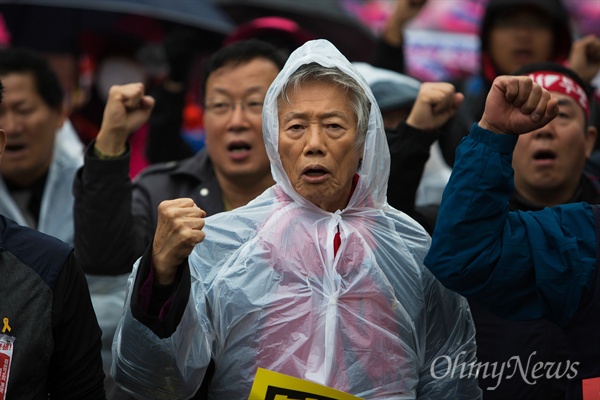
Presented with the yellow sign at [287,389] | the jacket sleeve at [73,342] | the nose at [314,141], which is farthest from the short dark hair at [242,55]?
the yellow sign at [287,389]

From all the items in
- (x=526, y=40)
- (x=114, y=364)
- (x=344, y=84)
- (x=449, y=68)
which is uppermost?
(x=449, y=68)

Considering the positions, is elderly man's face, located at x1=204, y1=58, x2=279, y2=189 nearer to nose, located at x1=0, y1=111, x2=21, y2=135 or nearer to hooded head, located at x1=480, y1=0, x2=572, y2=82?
nose, located at x1=0, y1=111, x2=21, y2=135

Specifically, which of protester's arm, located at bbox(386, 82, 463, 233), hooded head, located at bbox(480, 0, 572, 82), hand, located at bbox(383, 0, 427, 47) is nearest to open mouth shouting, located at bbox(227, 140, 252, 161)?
protester's arm, located at bbox(386, 82, 463, 233)

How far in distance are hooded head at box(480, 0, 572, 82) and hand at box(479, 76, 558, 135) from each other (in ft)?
8.57

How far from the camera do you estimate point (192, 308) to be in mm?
3117

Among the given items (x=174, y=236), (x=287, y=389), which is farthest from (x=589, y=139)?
(x=174, y=236)

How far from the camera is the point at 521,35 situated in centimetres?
581

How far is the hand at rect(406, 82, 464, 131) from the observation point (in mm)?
4145

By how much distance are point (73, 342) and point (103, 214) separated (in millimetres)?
1018

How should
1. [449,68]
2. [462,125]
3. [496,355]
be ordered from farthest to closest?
1. [449,68]
2. [462,125]
3. [496,355]

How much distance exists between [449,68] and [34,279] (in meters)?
6.30

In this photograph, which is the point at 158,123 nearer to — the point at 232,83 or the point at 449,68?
the point at 232,83

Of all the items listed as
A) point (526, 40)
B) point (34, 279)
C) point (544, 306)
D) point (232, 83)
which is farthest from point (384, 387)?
point (526, 40)

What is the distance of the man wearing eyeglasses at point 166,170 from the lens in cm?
416
